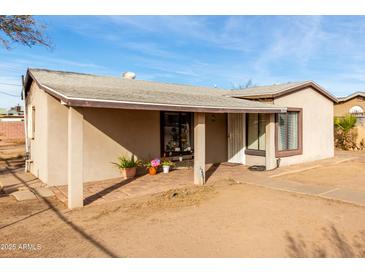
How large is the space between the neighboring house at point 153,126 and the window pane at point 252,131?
0.13 feet

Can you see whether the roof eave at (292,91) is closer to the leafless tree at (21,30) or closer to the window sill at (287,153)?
the window sill at (287,153)

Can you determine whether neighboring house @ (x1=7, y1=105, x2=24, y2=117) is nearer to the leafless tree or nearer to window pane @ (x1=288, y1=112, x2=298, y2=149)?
the leafless tree

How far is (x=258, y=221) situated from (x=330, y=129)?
415 inches

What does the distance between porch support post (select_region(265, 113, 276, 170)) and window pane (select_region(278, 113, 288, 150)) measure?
816 mm

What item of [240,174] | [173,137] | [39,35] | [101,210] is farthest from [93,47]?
[101,210]

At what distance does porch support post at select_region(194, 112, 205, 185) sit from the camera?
8.30 metres

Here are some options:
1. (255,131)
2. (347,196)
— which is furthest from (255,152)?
(347,196)

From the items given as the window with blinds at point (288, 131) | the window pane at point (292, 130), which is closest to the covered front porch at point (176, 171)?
the window with blinds at point (288, 131)

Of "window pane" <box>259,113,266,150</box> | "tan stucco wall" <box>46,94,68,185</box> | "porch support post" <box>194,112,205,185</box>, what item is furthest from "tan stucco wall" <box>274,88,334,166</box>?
"tan stucco wall" <box>46,94,68,185</box>

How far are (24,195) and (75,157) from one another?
2378 mm

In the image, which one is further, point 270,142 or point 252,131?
point 252,131

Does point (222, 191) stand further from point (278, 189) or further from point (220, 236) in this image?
point (220, 236)

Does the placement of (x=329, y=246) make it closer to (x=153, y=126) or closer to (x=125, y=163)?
(x=125, y=163)

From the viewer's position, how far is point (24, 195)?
744 centimetres
